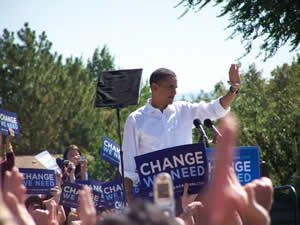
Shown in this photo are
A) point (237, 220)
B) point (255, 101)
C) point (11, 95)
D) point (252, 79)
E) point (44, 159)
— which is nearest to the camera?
point (237, 220)

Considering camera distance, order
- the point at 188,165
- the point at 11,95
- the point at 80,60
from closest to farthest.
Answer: the point at 188,165 → the point at 11,95 → the point at 80,60

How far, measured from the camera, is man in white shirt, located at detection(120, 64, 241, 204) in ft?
13.8

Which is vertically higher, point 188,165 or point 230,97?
point 230,97

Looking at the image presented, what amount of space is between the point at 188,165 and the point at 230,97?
0.92 meters

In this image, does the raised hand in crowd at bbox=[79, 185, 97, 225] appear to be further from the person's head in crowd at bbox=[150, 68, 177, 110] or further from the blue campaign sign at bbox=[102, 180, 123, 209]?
the blue campaign sign at bbox=[102, 180, 123, 209]

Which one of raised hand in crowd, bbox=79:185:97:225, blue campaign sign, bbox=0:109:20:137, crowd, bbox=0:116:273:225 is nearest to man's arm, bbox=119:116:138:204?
crowd, bbox=0:116:273:225

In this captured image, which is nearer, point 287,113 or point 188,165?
point 188,165

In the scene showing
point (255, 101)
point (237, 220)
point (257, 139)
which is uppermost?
point (255, 101)

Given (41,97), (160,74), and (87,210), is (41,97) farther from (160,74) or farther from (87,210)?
(87,210)

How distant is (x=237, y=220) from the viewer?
2346mm

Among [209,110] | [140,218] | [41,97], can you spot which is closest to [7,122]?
[209,110]

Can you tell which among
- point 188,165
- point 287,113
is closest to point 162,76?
point 188,165

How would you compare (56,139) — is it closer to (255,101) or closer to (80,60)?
(80,60)

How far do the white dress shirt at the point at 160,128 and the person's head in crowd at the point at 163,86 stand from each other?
7 cm
